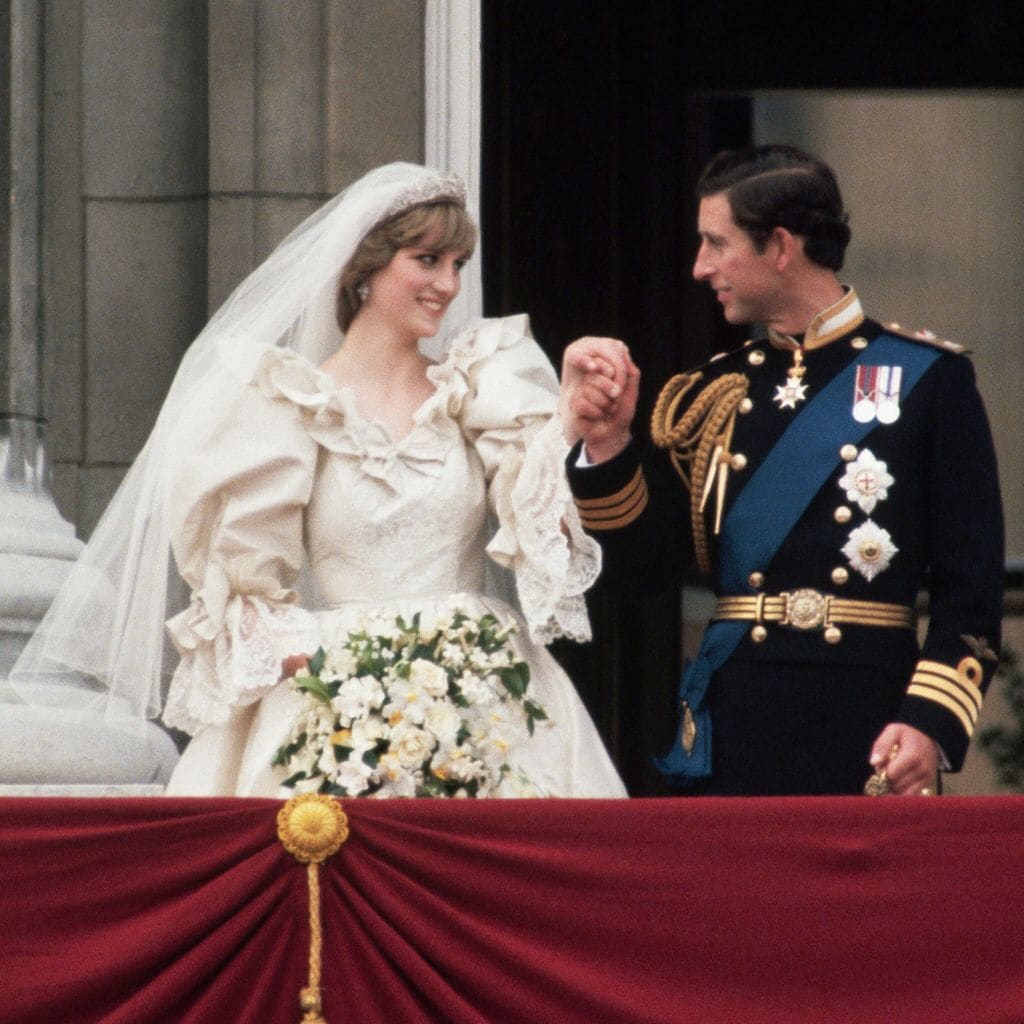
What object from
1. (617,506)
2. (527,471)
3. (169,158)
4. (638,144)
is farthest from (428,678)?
(638,144)

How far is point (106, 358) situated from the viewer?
6.34m

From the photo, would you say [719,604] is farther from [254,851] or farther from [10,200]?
[10,200]

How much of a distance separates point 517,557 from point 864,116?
305 cm

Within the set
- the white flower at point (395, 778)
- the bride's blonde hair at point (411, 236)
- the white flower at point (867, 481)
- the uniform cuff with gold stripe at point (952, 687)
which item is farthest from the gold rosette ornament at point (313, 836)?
the bride's blonde hair at point (411, 236)

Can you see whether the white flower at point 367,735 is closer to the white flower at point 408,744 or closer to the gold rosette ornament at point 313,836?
the white flower at point 408,744

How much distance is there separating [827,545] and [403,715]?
0.72m

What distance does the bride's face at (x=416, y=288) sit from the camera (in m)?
5.21

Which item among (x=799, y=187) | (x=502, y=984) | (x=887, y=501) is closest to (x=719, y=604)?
(x=887, y=501)

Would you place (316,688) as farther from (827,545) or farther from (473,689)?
(827,545)

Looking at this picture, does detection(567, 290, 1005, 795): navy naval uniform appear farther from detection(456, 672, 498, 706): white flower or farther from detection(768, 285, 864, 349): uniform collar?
detection(456, 672, 498, 706): white flower

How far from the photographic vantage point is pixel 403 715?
14.2ft

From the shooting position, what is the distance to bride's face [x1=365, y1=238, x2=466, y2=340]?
5.21 metres

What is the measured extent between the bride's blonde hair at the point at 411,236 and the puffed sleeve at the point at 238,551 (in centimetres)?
30

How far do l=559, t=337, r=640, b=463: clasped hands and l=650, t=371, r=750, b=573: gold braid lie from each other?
16 cm
